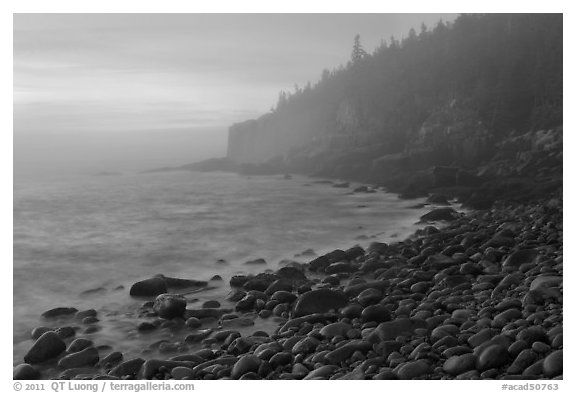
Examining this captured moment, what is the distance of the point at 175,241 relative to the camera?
14.5m

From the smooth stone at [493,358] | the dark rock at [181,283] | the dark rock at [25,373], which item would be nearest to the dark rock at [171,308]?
the dark rock at [181,283]

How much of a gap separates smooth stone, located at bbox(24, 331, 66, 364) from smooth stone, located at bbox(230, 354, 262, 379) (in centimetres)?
273

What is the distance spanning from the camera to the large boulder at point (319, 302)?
854 centimetres

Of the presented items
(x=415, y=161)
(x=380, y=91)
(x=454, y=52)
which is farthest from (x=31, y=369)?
(x=454, y=52)

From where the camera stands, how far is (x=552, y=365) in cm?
571

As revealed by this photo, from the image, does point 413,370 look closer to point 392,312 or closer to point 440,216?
point 392,312

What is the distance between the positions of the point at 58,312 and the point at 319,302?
4.57 m

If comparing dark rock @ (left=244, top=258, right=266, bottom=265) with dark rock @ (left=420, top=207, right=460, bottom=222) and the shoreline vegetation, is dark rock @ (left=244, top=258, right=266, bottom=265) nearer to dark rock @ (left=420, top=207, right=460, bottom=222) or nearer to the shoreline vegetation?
the shoreline vegetation

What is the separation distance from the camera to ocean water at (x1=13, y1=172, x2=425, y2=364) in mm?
10102

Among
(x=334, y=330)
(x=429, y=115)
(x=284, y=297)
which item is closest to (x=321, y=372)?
(x=334, y=330)

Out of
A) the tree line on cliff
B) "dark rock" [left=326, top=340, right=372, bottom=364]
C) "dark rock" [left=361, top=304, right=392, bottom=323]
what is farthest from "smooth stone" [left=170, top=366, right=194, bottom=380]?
the tree line on cliff

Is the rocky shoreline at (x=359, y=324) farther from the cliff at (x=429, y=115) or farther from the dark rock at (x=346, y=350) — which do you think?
the cliff at (x=429, y=115)

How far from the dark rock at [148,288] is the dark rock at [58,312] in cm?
119

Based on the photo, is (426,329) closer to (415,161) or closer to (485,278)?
(485,278)
